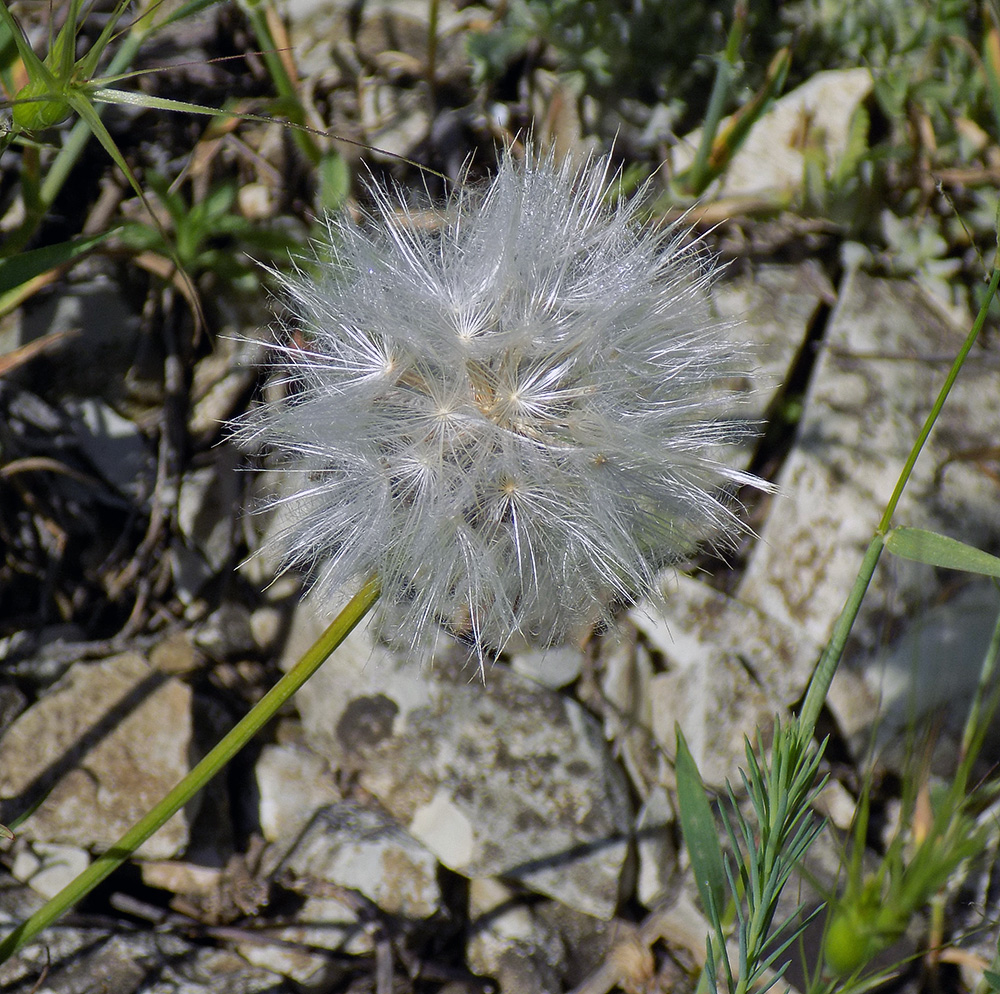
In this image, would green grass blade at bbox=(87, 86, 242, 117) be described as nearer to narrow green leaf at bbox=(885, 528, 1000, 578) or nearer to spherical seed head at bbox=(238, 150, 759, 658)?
spherical seed head at bbox=(238, 150, 759, 658)

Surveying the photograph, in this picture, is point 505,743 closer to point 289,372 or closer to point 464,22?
point 289,372

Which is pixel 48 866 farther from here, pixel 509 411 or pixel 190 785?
pixel 509 411

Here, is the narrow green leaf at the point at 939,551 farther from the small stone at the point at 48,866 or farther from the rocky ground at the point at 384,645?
the small stone at the point at 48,866

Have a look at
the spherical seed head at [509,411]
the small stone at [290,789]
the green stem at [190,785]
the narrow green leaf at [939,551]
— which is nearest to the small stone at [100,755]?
the small stone at [290,789]

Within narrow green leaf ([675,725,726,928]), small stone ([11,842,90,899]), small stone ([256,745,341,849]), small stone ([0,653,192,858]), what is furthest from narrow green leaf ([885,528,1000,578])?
small stone ([11,842,90,899])

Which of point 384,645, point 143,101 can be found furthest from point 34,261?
point 384,645

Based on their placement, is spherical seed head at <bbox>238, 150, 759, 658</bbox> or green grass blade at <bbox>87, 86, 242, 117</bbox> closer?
green grass blade at <bbox>87, 86, 242, 117</bbox>
